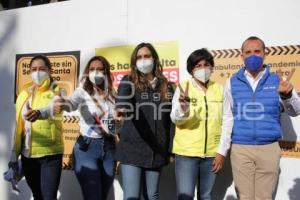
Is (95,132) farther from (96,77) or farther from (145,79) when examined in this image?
(145,79)

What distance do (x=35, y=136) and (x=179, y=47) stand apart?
1.79 m

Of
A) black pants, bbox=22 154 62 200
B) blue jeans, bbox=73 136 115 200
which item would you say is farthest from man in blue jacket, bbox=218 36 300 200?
black pants, bbox=22 154 62 200

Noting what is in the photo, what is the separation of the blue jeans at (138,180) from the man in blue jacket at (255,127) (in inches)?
26.4

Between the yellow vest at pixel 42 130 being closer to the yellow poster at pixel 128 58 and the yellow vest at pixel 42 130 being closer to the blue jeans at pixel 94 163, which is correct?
the blue jeans at pixel 94 163

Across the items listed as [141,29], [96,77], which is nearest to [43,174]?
[96,77]

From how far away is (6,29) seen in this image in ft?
18.1

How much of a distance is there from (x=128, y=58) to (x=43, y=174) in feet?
5.47

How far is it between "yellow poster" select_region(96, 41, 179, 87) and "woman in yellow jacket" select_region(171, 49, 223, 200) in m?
0.84

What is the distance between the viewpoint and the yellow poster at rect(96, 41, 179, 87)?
14.3 ft

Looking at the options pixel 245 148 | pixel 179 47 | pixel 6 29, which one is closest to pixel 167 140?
pixel 245 148

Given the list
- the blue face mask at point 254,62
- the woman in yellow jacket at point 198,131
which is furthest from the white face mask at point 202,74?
the blue face mask at point 254,62

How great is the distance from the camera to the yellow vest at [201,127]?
338cm

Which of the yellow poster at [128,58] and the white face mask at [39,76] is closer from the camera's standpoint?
the white face mask at [39,76]

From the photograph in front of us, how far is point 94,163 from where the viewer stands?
3.75 m
